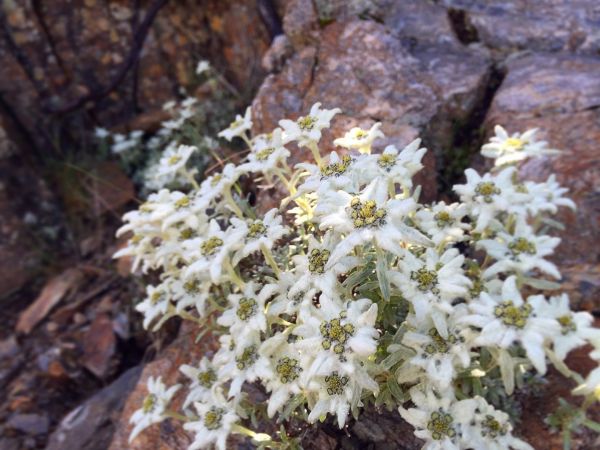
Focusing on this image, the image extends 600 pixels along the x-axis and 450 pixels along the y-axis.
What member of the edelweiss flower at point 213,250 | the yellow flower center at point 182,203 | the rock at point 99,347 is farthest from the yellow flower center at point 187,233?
the rock at point 99,347

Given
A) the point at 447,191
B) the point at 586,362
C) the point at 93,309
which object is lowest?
the point at 93,309

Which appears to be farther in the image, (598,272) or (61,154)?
(61,154)

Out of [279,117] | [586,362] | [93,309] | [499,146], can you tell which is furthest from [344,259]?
[93,309]

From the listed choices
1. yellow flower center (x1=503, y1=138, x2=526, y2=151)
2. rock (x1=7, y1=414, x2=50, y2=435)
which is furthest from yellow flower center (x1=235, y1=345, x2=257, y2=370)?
rock (x1=7, y1=414, x2=50, y2=435)

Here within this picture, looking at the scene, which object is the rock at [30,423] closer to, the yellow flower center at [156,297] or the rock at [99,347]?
the rock at [99,347]

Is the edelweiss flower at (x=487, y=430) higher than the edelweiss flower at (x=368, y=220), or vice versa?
the edelweiss flower at (x=368, y=220)

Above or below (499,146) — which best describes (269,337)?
below

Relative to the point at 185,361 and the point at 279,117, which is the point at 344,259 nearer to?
the point at 185,361

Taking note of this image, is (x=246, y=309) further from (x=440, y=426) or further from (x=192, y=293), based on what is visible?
(x=440, y=426)
